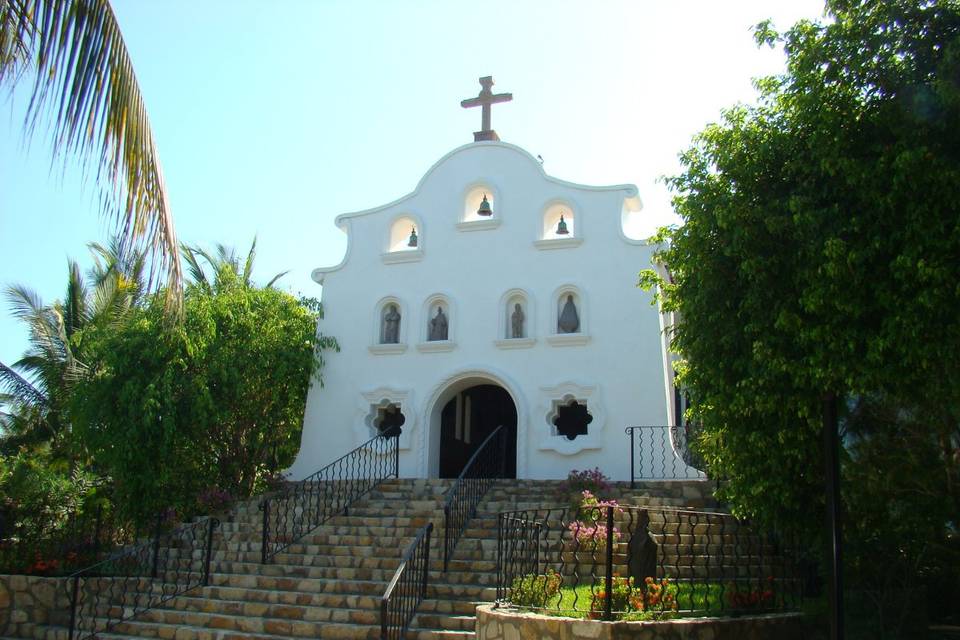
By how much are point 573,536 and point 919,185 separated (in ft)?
19.4

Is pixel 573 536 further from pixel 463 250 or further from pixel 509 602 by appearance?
pixel 463 250

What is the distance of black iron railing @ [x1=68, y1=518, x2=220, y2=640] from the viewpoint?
11.7 m

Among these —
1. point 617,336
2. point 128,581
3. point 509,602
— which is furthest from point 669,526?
point 128,581

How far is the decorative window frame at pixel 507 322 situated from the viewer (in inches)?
659

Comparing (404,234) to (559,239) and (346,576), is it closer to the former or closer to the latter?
(559,239)

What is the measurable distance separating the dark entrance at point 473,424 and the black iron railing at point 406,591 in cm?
634

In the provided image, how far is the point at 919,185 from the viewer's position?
305 inches

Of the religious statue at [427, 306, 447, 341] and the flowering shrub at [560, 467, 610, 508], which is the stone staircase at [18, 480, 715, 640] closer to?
the flowering shrub at [560, 467, 610, 508]

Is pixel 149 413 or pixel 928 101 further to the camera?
pixel 149 413

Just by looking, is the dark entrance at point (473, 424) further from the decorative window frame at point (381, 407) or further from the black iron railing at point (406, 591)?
the black iron railing at point (406, 591)

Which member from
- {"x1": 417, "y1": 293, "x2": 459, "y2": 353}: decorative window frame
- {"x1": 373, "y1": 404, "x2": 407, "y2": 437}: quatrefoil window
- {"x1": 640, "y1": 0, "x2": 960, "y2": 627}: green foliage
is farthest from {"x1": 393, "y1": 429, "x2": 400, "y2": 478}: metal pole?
{"x1": 640, "y1": 0, "x2": 960, "y2": 627}: green foliage

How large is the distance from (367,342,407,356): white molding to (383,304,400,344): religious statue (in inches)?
11.5

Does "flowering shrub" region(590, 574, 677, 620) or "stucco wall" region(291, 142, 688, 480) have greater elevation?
"stucco wall" region(291, 142, 688, 480)

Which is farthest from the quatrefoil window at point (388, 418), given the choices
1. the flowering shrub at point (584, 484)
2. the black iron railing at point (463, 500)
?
the flowering shrub at point (584, 484)
